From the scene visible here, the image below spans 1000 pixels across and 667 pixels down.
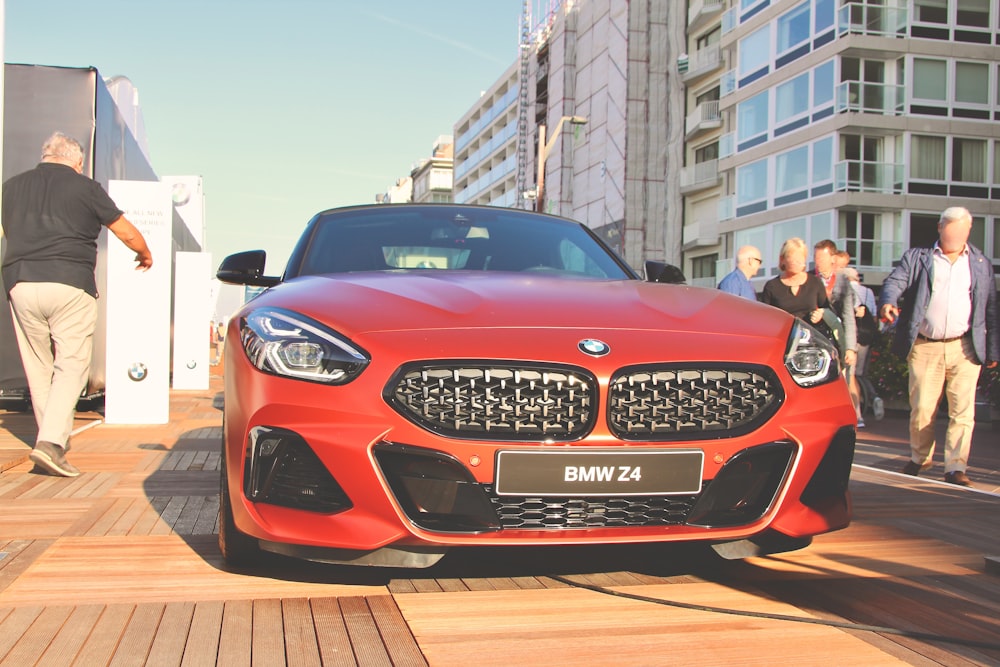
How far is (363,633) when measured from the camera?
8.87 feet

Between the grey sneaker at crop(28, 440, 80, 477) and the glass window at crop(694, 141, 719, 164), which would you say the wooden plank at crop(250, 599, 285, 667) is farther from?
the glass window at crop(694, 141, 719, 164)

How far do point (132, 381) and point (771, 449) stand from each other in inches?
289

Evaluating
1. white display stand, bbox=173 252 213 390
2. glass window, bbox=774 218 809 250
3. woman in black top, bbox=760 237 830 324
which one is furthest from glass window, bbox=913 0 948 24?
woman in black top, bbox=760 237 830 324

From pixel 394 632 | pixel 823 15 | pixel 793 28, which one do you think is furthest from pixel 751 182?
pixel 394 632

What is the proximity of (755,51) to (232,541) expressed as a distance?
39.0 m

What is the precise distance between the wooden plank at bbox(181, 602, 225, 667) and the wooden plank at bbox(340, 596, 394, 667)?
34cm

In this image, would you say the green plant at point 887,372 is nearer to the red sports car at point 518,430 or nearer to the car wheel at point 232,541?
the red sports car at point 518,430

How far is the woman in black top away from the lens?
298 inches

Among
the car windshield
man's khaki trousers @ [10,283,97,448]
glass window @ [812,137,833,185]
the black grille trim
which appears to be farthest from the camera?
glass window @ [812,137,833,185]

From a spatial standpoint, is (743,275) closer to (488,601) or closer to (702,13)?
(488,601)

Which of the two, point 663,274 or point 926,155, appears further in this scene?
point 926,155

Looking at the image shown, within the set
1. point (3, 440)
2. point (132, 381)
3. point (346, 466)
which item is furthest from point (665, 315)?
point (132, 381)

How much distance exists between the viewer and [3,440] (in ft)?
23.9

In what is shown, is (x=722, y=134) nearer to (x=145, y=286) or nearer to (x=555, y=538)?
(x=145, y=286)
